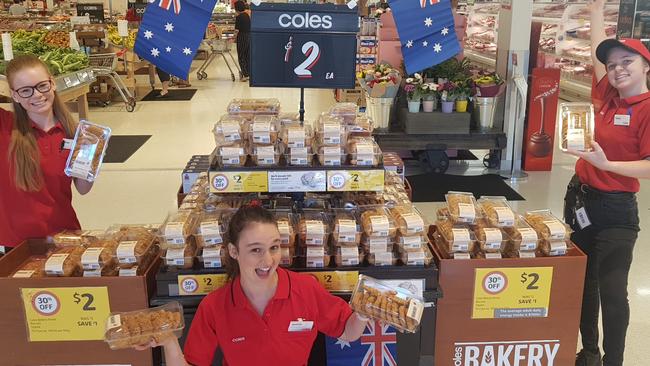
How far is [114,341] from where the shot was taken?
1938 mm

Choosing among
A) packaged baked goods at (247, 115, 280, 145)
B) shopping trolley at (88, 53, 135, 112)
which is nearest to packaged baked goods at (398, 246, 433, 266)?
packaged baked goods at (247, 115, 280, 145)

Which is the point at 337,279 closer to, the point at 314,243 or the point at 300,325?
the point at 314,243

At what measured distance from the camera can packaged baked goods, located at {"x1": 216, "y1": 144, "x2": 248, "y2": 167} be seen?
8.05 ft

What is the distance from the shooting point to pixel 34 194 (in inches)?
102

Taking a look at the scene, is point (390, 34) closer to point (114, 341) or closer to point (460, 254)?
point (460, 254)

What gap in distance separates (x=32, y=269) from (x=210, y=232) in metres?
0.74

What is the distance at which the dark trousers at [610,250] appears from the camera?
8.75 ft

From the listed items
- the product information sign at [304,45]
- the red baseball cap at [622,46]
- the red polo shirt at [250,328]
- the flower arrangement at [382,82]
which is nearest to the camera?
the red polo shirt at [250,328]

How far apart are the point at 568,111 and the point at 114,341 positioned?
Result: 6.76ft

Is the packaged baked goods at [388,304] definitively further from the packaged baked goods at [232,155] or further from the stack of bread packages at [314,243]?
the packaged baked goods at [232,155]

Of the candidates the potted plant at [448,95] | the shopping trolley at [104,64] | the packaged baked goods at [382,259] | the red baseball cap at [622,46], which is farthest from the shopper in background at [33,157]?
the shopping trolley at [104,64]

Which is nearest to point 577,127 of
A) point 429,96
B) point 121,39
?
point 429,96

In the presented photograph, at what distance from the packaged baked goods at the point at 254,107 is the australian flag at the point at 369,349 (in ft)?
3.64

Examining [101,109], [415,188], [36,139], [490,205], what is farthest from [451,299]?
[101,109]
